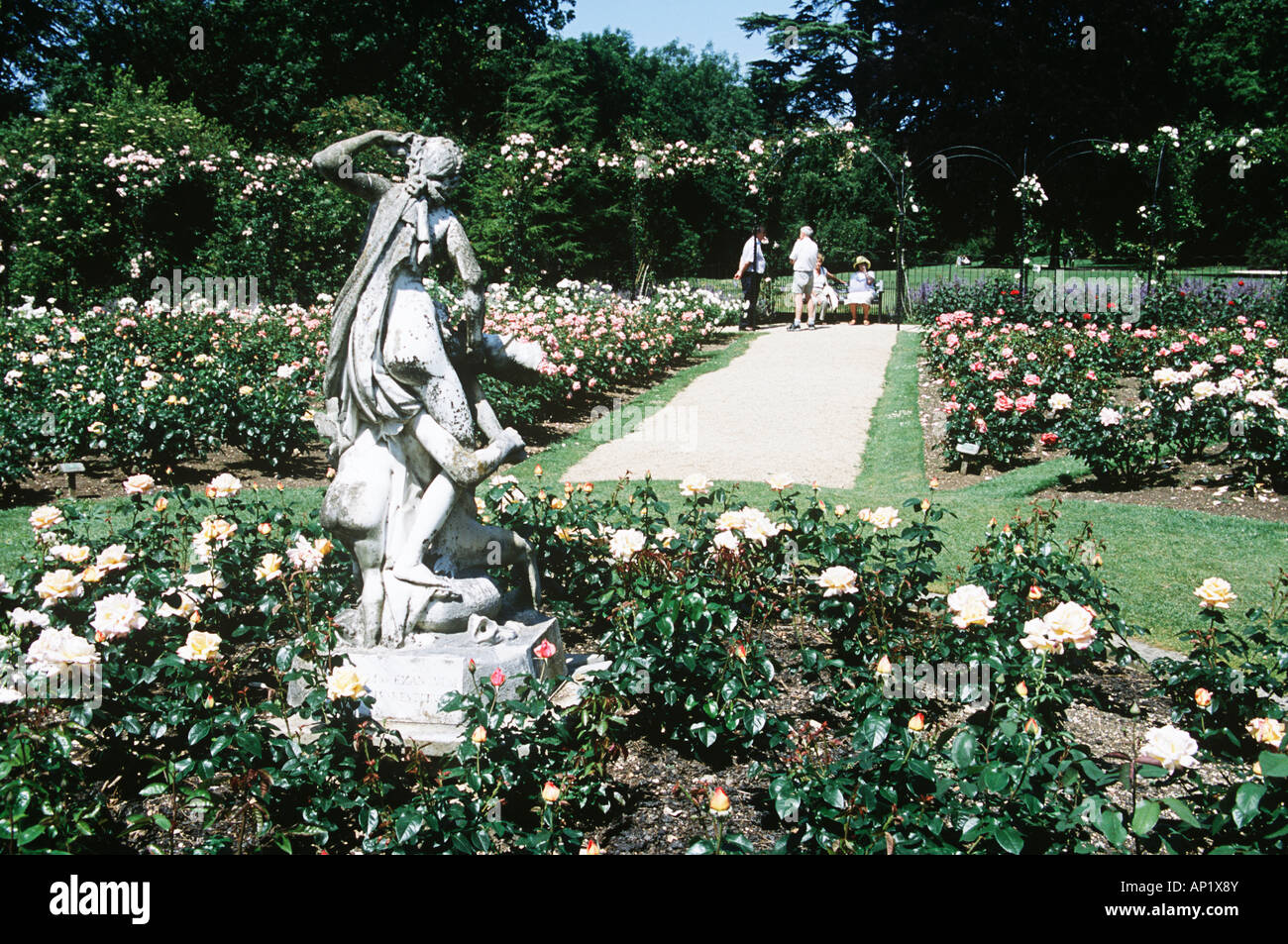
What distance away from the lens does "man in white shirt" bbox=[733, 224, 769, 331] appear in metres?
18.2

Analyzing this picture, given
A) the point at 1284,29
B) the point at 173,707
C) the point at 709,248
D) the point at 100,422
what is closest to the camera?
the point at 173,707

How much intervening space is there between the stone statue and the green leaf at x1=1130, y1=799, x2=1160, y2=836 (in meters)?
2.30

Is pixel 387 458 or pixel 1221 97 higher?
pixel 1221 97

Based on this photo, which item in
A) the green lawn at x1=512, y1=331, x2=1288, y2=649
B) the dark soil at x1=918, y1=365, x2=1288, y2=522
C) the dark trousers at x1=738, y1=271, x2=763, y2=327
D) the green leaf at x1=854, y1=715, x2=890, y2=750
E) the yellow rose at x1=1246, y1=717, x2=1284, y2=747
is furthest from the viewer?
the dark trousers at x1=738, y1=271, x2=763, y2=327

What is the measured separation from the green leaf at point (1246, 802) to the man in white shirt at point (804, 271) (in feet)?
48.5

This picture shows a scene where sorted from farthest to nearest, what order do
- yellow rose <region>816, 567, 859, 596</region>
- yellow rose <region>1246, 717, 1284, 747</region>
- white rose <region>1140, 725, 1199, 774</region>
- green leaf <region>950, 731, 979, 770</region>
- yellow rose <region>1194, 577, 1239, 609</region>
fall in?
1. yellow rose <region>816, 567, 859, 596</region>
2. yellow rose <region>1194, 577, 1239, 609</region>
3. green leaf <region>950, 731, 979, 770</region>
4. yellow rose <region>1246, 717, 1284, 747</region>
5. white rose <region>1140, 725, 1199, 774</region>

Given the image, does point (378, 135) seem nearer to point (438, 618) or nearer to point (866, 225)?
point (438, 618)

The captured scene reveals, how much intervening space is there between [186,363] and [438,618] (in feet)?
25.1

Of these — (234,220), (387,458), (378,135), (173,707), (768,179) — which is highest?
(768,179)

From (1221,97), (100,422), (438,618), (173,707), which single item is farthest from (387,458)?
(1221,97)

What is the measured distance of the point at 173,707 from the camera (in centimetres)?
308

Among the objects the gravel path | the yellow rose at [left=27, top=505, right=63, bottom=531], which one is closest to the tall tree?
the gravel path

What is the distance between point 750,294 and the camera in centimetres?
1938

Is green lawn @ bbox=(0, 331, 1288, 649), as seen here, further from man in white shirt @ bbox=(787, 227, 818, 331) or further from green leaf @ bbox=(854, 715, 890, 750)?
man in white shirt @ bbox=(787, 227, 818, 331)
